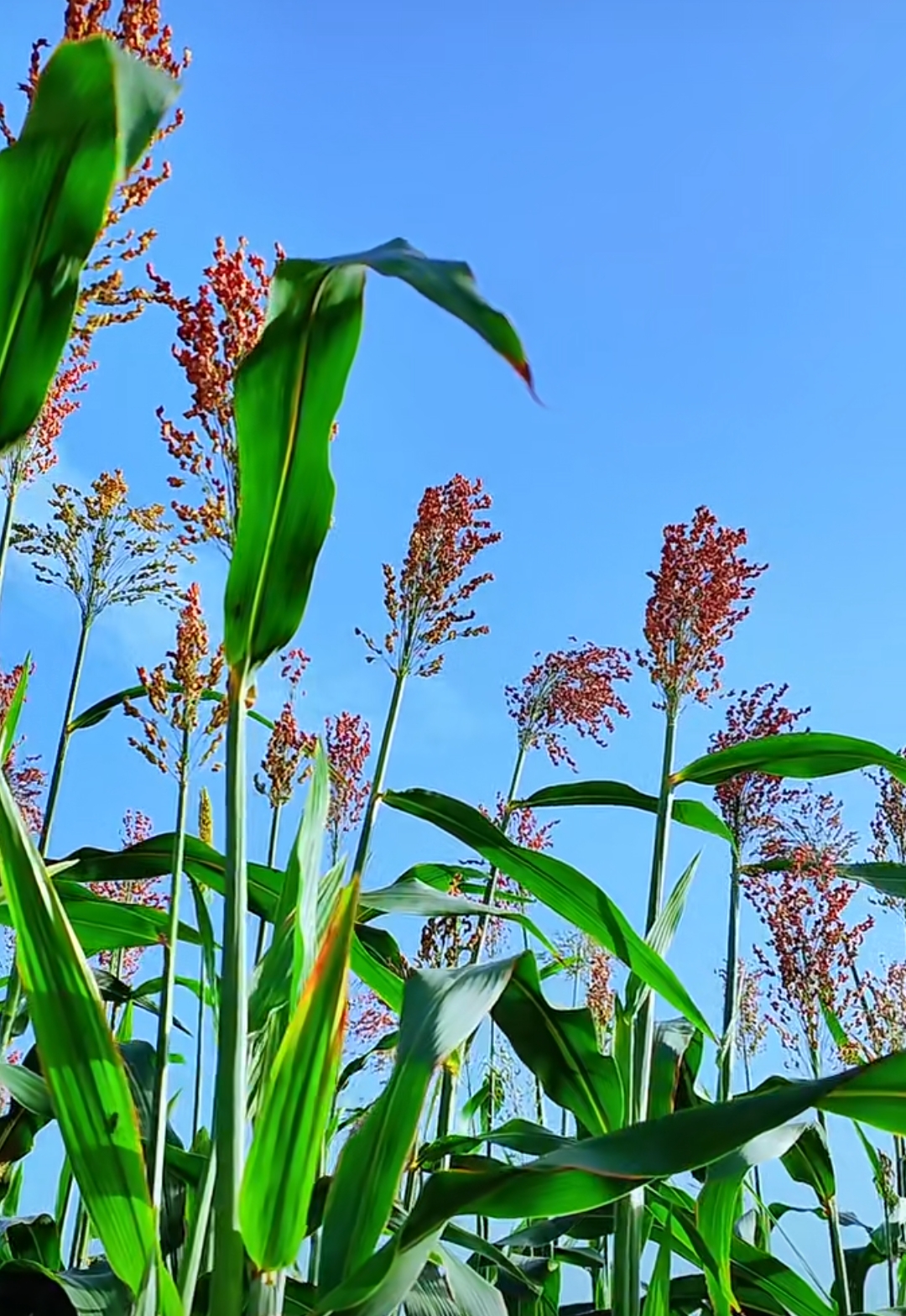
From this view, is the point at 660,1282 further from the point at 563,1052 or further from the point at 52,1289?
the point at 52,1289

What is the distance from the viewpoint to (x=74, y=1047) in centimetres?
101

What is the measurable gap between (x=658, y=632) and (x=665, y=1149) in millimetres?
1457

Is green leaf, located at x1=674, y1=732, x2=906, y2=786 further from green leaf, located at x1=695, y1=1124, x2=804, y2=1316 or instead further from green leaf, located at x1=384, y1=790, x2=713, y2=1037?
green leaf, located at x1=695, y1=1124, x2=804, y2=1316

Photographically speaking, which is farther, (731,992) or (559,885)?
(731,992)

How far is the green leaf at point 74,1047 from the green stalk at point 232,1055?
0.07 m

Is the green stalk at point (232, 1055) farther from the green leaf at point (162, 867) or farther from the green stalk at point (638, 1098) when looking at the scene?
the green stalk at point (638, 1098)

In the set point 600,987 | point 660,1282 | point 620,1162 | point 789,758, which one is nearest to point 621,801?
point 789,758

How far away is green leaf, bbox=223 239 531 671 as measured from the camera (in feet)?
3.49

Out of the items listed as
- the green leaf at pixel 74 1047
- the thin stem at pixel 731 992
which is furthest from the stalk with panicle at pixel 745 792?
the green leaf at pixel 74 1047

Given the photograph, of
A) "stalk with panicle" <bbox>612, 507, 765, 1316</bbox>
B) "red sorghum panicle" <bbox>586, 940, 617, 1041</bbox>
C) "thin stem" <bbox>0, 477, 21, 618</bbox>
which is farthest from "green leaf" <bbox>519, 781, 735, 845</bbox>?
"red sorghum panicle" <bbox>586, 940, 617, 1041</bbox>

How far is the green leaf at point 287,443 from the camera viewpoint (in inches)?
41.9

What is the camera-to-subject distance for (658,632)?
2.41 metres

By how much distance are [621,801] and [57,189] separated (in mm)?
1495

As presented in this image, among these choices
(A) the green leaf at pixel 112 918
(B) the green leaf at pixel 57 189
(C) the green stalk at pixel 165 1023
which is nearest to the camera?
(B) the green leaf at pixel 57 189
